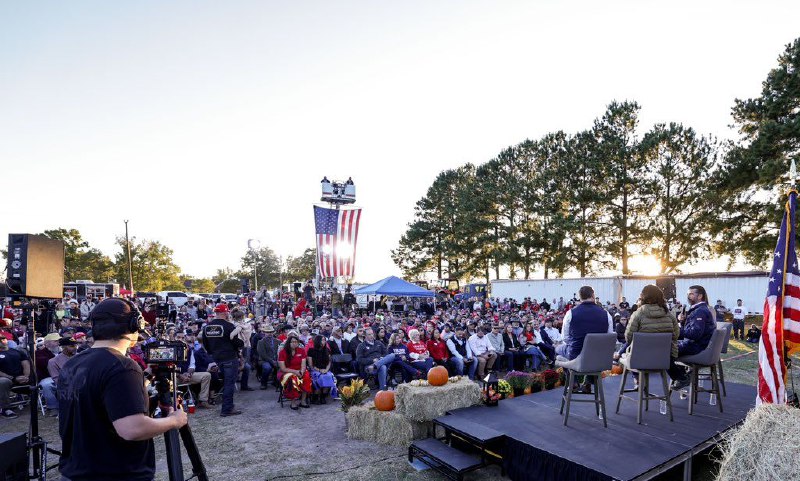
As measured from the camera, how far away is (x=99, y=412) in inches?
82.4

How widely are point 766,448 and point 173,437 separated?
11.8 ft

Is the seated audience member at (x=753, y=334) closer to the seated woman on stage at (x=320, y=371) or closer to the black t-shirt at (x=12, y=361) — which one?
the seated woman on stage at (x=320, y=371)

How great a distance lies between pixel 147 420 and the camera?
2076 millimetres

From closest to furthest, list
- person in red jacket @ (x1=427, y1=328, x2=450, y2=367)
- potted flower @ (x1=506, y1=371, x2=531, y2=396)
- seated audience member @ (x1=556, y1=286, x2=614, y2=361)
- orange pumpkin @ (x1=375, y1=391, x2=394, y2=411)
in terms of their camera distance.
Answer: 1. seated audience member @ (x1=556, y1=286, x2=614, y2=361)
2. orange pumpkin @ (x1=375, y1=391, x2=394, y2=411)
3. potted flower @ (x1=506, y1=371, x2=531, y2=396)
4. person in red jacket @ (x1=427, y1=328, x2=450, y2=367)

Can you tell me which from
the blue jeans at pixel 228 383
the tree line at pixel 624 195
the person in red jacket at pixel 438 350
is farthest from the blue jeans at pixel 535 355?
the tree line at pixel 624 195

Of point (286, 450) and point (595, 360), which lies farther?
point (286, 450)

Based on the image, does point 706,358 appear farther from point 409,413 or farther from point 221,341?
point 221,341

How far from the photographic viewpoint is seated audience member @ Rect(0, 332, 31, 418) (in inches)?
290

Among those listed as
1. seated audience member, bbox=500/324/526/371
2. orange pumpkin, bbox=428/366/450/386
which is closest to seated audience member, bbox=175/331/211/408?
orange pumpkin, bbox=428/366/450/386

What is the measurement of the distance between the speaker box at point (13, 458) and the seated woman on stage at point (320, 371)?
4.94 meters

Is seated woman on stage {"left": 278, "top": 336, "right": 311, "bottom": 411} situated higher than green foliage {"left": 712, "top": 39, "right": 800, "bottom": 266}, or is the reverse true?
green foliage {"left": 712, "top": 39, "right": 800, "bottom": 266}

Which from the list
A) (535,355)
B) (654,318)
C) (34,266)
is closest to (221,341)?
(34,266)

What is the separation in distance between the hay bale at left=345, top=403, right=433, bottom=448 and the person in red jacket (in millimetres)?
3841

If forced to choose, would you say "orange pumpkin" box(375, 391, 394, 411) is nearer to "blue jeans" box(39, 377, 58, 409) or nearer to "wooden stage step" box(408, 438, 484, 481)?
"wooden stage step" box(408, 438, 484, 481)
